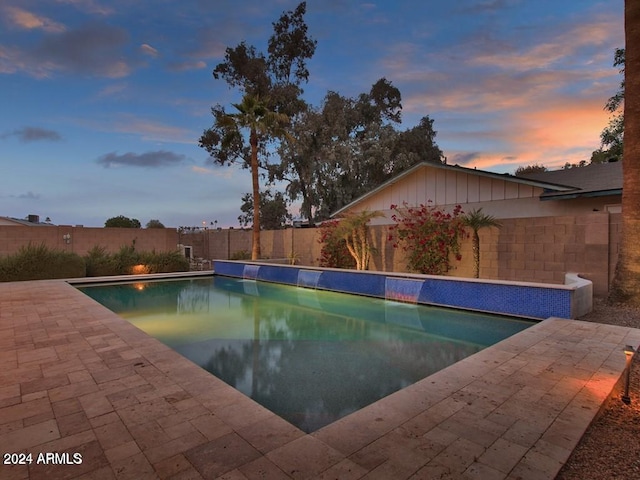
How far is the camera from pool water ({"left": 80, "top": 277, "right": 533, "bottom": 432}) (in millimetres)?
3843

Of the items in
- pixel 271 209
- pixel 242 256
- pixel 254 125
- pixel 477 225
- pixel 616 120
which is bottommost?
pixel 242 256

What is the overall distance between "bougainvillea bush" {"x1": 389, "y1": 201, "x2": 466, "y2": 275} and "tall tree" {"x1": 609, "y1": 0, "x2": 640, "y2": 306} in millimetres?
3502

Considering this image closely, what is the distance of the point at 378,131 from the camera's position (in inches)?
851

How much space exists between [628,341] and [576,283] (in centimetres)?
189

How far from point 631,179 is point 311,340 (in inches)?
231

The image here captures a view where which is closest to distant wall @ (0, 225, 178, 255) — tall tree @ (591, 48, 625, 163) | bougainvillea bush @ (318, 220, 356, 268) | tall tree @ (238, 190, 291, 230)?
tall tree @ (238, 190, 291, 230)

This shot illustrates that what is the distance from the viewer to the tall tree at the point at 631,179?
19.2 feet

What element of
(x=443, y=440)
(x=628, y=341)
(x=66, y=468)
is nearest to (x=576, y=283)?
(x=628, y=341)

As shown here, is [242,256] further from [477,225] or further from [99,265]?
[477,225]

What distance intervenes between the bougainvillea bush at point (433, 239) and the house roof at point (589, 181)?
2.77 metres

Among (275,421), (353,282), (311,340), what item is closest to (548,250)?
(353,282)

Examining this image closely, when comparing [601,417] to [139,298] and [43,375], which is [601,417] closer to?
[43,375]

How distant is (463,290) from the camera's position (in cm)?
770

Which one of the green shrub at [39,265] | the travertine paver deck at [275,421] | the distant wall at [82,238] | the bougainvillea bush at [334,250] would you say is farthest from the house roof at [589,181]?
the distant wall at [82,238]
